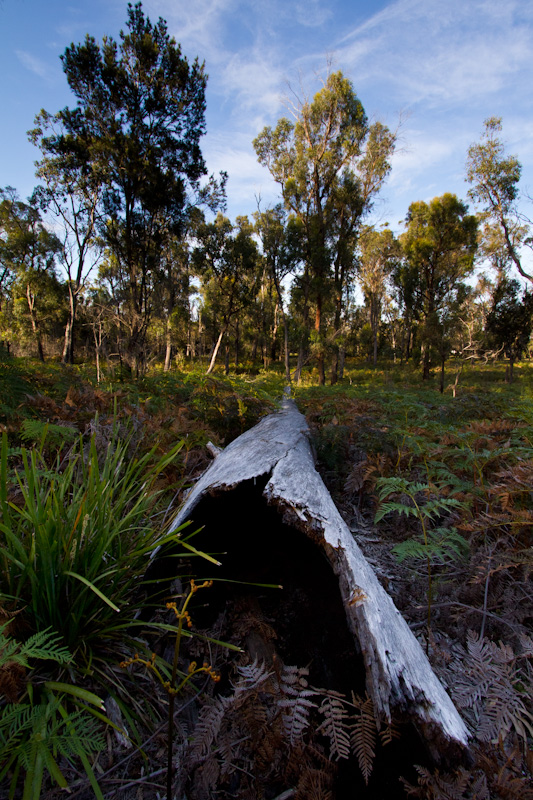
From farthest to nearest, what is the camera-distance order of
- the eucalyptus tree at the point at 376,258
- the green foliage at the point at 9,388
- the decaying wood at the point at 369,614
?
the eucalyptus tree at the point at 376,258 < the green foliage at the point at 9,388 < the decaying wood at the point at 369,614

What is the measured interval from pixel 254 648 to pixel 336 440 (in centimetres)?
217

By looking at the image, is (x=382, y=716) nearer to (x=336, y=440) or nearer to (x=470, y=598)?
(x=470, y=598)

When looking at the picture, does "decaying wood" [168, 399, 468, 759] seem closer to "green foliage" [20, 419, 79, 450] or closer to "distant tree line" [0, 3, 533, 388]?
"green foliage" [20, 419, 79, 450]

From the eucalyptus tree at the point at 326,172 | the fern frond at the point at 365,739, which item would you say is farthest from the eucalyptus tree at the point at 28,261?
the fern frond at the point at 365,739

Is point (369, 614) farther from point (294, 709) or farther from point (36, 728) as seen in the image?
point (36, 728)

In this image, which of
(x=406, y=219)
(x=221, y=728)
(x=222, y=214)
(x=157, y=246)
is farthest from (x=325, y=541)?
(x=406, y=219)

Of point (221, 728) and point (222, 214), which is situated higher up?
point (222, 214)

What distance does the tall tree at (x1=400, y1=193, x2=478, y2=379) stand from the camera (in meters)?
23.4

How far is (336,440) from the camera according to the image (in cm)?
332

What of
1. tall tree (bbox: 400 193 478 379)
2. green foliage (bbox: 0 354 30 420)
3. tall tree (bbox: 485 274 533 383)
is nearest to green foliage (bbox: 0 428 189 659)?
green foliage (bbox: 0 354 30 420)

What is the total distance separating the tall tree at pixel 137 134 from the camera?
12016 mm

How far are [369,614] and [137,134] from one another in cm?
1680

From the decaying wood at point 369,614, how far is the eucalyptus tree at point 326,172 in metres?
16.4

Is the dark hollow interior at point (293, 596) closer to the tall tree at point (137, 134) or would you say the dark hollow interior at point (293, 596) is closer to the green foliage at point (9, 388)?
A: the green foliage at point (9, 388)
